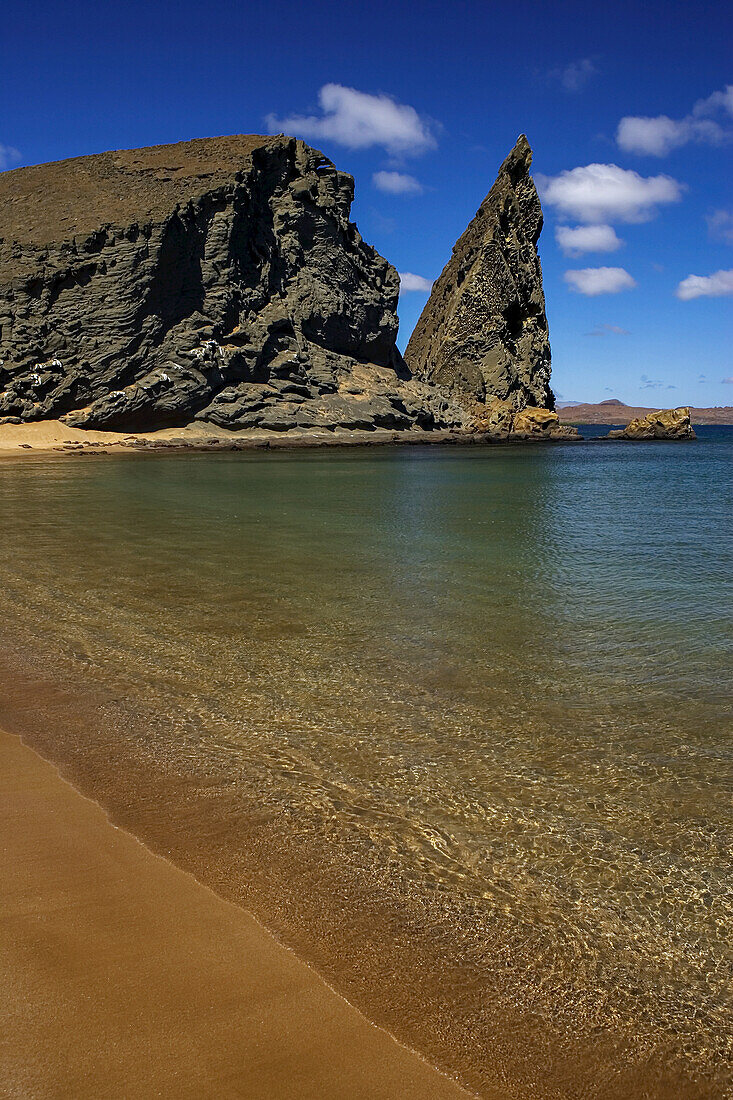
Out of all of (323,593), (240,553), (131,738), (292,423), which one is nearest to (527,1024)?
(131,738)

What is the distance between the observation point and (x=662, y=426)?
8388 cm

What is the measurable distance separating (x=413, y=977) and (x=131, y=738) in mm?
2601

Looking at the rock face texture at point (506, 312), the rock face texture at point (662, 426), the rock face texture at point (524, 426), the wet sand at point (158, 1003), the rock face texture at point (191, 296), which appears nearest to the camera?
the wet sand at point (158, 1003)

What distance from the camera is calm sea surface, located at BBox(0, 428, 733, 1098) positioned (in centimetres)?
247

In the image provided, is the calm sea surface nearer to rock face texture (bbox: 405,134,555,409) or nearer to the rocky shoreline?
the rocky shoreline

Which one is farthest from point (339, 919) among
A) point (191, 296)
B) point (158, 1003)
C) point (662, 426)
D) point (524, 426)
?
point (662, 426)

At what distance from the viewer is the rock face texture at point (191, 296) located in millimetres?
50219

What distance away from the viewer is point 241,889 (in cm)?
297

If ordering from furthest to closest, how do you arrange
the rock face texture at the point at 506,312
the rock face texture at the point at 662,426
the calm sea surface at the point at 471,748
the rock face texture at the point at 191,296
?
the rock face texture at the point at 506,312 < the rock face texture at the point at 662,426 < the rock face texture at the point at 191,296 < the calm sea surface at the point at 471,748

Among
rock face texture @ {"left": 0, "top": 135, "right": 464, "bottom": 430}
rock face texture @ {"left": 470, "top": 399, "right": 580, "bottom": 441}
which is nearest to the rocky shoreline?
rock face texture @ {"left": 0, "top": 135, "right": 464, "bottom": 430}

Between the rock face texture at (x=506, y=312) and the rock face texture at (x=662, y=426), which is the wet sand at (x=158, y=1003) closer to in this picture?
the rock face texture at (x=506, y=312)

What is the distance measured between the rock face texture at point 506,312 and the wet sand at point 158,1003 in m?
83.4

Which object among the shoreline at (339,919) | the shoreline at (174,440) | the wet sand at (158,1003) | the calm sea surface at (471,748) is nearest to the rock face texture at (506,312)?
the shoreline at (174,440)

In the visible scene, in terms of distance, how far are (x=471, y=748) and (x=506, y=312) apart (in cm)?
8824
